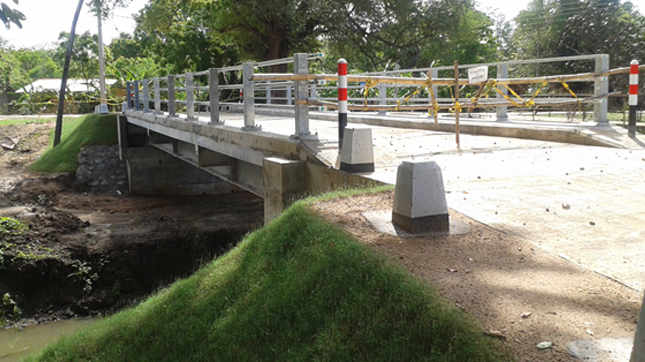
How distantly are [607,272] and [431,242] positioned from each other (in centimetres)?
116

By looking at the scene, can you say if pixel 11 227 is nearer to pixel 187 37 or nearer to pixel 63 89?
pixel 63 89

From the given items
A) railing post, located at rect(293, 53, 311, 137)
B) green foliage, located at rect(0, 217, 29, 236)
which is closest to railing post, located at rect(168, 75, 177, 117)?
green foliage, located at rect(0, 217, 29, 236)

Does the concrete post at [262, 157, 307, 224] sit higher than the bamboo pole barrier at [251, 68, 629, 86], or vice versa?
the bamboo pole barrier at [251, 68, 629, 86]

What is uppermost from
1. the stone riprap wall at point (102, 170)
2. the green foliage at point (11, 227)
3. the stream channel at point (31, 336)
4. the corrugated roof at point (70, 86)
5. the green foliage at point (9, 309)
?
the corrugated roof at point (70, 86)

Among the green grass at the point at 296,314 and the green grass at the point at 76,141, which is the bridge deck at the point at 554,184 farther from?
the green grass at the point at 76,141

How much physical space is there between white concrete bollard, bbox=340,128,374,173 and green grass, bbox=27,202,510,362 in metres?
1.05

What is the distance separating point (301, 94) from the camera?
7742 mm

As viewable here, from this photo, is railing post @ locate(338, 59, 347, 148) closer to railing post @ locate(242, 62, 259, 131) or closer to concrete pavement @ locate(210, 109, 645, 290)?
concrete pavement @ locate(210, 109, 645, 290)

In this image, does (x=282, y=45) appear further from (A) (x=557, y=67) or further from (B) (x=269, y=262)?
(B) (x=269, y=262)

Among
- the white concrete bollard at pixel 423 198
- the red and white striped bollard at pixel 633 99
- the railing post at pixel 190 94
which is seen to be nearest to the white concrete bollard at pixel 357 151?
the white concrete bollard at pixel 423 198

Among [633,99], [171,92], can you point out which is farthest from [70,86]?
[633,99]

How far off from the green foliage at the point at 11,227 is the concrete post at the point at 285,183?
950cm

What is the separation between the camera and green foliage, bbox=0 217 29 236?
46.2 ft

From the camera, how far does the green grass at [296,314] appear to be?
→ 3119 mm
